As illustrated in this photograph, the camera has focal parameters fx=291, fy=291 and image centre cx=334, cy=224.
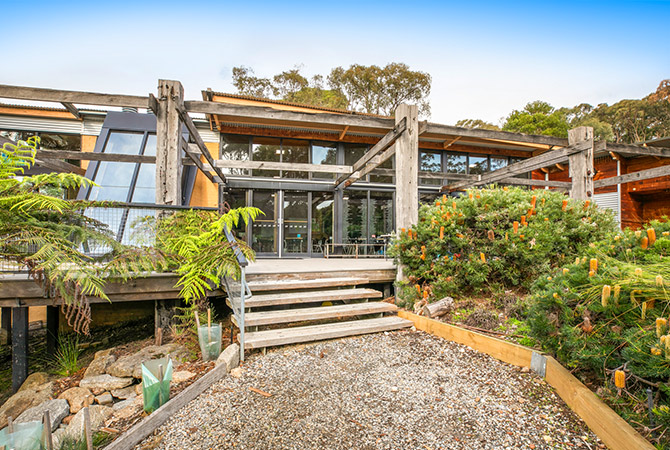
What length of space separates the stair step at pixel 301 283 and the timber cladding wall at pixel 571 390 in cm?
133

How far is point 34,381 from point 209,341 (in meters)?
2.12

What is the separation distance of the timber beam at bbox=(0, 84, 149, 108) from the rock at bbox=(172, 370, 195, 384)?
3391mm

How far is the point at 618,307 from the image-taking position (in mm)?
1630

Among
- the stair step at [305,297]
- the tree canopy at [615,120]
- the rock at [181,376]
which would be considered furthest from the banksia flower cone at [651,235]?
the tree canopy at [615,120]

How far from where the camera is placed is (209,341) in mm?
2727

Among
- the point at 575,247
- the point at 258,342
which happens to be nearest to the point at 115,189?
the point at 258,342

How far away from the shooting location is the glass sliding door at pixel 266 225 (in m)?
8.55

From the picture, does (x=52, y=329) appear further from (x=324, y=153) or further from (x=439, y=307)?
(x=324, y=153)

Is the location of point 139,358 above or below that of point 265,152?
below

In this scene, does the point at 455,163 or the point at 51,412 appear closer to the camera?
the point at 51,412

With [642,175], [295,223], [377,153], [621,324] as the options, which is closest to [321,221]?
[295,223]

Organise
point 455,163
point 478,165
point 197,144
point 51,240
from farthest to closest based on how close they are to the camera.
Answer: point 478,165 < point 455,163 < point 197,144 < point 51,240

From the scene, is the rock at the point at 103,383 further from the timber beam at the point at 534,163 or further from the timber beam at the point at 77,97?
the timber beam at the point at 534,163

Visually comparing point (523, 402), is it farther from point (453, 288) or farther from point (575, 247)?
point (575, 247)
